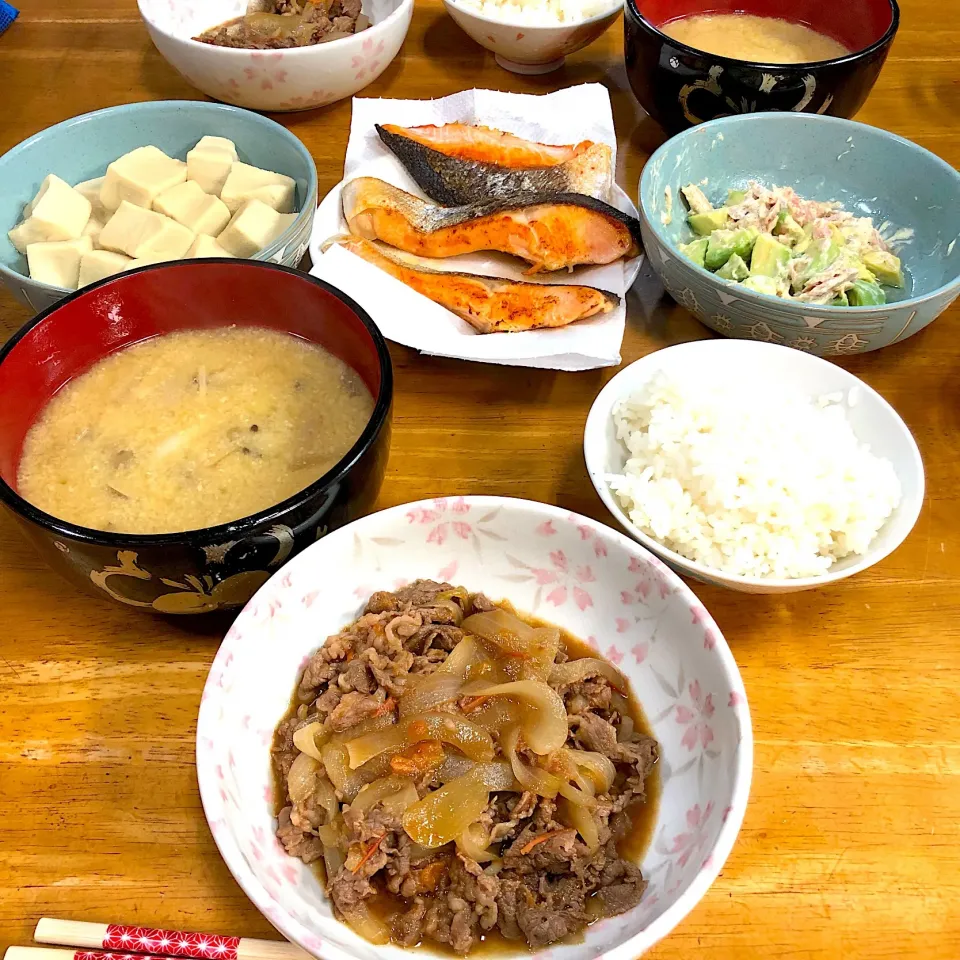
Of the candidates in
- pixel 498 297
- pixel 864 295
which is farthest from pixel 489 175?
pixel 864 295

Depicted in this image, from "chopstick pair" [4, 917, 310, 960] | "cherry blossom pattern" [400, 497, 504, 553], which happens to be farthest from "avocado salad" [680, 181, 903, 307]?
"chopstick pair" [4, 917, 310, 960]

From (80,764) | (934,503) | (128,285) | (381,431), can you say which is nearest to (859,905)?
(934,503)

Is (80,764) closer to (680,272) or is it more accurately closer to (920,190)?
(680,272)

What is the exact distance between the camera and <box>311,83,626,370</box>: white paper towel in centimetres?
169

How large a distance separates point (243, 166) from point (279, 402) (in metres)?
0.78

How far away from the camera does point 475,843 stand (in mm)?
1046

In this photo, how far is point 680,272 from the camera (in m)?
1.69

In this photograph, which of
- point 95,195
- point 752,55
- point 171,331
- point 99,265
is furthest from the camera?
point 752,55

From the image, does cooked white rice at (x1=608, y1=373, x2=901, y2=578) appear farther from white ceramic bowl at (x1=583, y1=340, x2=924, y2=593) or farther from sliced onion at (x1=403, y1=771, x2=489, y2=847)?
sliced onion at (x1=403, y1=771, x2=489, y2=847)

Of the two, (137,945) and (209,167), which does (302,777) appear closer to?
(137,945)

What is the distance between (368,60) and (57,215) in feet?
3.11

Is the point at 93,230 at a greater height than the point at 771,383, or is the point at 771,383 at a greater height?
the point at 93,230

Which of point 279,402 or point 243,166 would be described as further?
point 243,166

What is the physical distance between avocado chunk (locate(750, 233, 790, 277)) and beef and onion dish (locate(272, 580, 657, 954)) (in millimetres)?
1002
